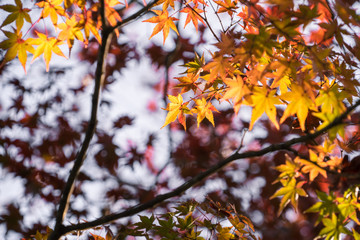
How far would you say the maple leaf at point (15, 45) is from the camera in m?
1.14

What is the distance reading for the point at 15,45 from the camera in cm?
116

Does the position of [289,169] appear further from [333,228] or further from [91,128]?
[91,128]

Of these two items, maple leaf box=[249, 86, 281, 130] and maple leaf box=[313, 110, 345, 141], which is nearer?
maple leaf box=[313, 110, 345, 141]

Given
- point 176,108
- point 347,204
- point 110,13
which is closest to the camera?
point 347,204

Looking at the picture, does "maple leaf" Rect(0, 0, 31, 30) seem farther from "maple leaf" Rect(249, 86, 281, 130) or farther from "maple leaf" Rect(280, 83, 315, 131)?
"maple leaf" Rect(280, 83, 315, 131)

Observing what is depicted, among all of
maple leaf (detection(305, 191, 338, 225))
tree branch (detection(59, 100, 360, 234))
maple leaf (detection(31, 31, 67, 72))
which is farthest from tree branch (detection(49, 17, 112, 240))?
maple leaf (detection(305, 191, 338, 225))

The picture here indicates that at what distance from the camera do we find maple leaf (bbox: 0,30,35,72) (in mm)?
1136

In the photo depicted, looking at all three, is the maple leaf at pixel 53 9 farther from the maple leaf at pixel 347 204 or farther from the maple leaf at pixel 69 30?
the maple leaf at pixel 347 204

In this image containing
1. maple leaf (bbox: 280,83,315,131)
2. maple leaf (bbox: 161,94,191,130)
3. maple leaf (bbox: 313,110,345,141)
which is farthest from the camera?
maple leaf (bbox: 161,94,191,130)

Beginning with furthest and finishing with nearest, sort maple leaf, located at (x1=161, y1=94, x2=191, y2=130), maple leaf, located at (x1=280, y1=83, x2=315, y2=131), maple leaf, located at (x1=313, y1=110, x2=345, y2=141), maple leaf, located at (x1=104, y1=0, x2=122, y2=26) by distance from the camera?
maple leaf, located at (x1=161, y1=94, x2=191, y2=130) < maple leaf, located at (x1=104, y1=0, x2=122, y2=26) < maple leaf, located at (x1=280, y1=83, x2=315, y2=131) < maple leaf, located at (x1=313, y1=110, x2=345, y2=141)

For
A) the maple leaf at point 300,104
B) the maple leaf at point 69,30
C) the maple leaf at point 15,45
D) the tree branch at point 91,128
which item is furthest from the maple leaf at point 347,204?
the maple leaf at point 15,45

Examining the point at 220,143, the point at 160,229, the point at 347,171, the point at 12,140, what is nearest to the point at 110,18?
the point at 160,229

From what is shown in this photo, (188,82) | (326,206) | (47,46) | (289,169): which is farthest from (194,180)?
(47,46)

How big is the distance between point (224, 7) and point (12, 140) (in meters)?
2.41
